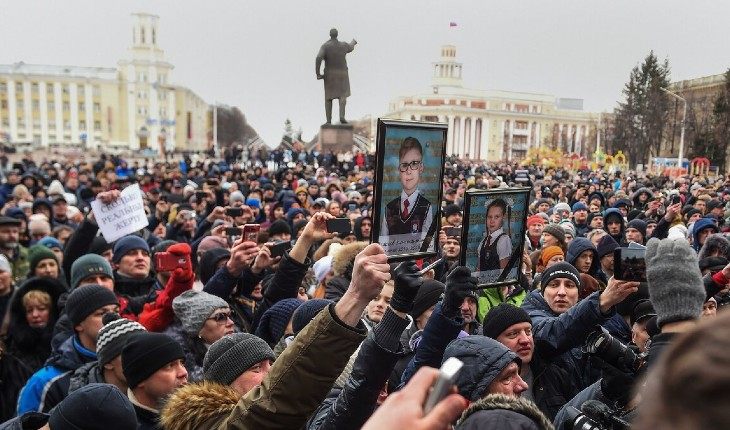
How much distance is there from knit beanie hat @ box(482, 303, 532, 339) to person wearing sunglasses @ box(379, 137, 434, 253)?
975 mm

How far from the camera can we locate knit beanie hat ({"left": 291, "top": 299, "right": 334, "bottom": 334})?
3.98 meters

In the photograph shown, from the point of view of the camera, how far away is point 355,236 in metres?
8.70

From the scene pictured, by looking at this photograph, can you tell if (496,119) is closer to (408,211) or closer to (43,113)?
(43,113)

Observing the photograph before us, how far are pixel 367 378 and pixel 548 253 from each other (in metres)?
4.89

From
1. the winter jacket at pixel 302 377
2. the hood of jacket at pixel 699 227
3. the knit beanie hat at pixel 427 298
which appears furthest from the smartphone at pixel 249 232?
the hood of jacket at pixel 699 227

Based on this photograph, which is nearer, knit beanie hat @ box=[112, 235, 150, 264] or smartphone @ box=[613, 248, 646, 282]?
smartphone @ box=[613, 248, 646, 282]

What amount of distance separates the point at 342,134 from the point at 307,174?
1899 mm

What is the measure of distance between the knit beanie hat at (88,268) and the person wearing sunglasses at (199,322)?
1385 millimetres

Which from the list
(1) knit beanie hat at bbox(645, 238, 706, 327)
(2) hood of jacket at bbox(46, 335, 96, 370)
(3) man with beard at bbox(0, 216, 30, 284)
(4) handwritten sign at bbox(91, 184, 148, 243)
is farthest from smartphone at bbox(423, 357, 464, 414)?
(3) man with beard at bbox(0, 216, 30, 284)

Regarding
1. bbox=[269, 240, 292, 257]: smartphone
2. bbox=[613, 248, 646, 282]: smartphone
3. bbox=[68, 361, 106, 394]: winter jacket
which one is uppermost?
bbox=[613, 248, 646, 282]: smartphone

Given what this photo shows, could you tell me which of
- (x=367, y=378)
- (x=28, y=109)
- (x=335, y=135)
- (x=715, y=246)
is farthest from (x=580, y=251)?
(x=28, y=109)

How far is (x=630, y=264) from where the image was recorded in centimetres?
298

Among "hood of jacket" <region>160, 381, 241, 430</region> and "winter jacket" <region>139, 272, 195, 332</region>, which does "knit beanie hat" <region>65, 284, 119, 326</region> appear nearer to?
"winter jacket" <region>139, 272, 195, 332</region>

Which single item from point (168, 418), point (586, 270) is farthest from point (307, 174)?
point (168, 418)
